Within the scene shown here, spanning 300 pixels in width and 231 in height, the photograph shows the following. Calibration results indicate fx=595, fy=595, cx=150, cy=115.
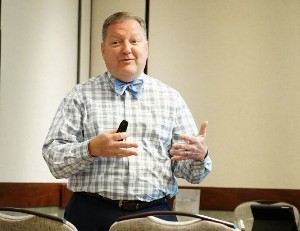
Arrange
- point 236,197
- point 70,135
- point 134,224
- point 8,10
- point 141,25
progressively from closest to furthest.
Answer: point 134,224, point 70,135, point 141,25, point 8,10, point 236,197

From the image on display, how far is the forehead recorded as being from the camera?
93.8 inches

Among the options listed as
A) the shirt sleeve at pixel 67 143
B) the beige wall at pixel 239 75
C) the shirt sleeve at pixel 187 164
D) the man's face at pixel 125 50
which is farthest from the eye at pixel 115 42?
the beige wall at pixel 239 75

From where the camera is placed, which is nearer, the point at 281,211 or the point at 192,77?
the point at 281,211

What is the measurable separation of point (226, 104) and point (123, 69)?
7.74ft

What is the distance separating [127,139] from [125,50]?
353 mm

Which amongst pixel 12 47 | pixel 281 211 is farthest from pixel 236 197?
pixel 12 47

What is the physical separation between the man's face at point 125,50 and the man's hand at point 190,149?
375 millimetres

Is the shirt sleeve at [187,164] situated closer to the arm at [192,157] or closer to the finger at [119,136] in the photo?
the arm at [192,157]

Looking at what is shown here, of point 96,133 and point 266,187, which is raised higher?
point 96,133

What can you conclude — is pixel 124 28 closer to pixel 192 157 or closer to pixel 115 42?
pixel 115 42

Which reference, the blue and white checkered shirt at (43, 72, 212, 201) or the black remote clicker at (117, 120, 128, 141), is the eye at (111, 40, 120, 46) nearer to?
the blue and white checkered shirt at (43, 72, 212, 201)

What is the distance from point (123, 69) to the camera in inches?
93.0

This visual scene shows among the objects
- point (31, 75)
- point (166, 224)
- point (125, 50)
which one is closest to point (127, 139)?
point (125, 50)

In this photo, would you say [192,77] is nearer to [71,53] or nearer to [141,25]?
[71,53]
